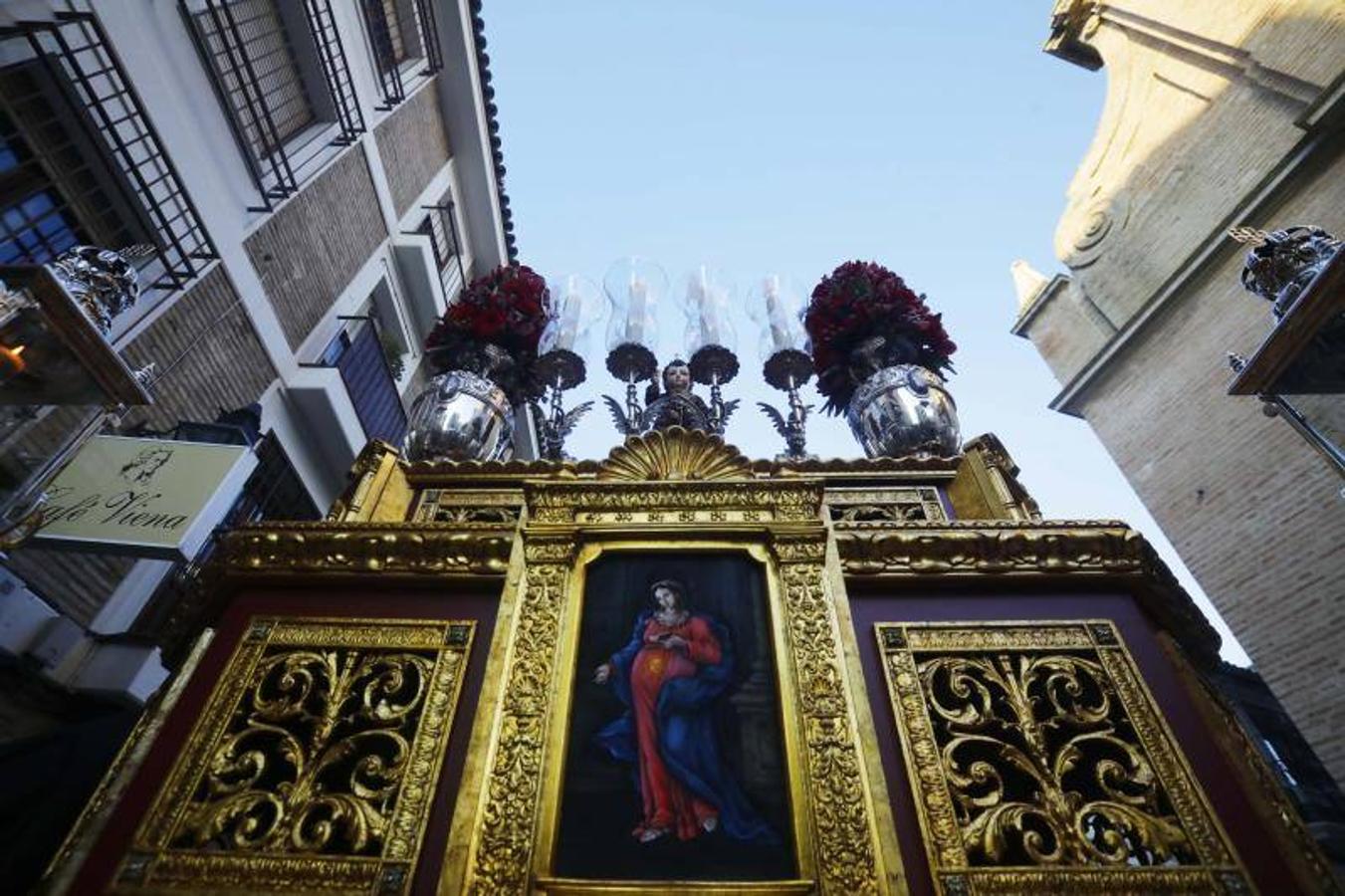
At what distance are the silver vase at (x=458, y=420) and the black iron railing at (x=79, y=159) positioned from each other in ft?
11.6

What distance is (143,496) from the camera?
14.3ft

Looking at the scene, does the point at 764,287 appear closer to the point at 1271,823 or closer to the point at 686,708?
the point at 686,708

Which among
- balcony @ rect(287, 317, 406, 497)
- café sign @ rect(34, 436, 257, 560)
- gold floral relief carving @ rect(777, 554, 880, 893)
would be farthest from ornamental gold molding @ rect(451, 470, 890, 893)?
balcony @ rect(287, 317, 406, 497)

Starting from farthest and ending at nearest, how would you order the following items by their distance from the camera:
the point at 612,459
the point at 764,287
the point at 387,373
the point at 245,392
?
the point at 387,373 < the point at 245,392 < the point at 764,287 < the point at 612,459

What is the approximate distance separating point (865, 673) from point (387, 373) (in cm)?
1016

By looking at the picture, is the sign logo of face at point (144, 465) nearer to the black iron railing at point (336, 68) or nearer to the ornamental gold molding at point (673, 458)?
the ornamental gold molding at point (673, 458)

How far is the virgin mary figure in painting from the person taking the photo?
89.4 inches

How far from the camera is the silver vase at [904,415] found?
4.36m

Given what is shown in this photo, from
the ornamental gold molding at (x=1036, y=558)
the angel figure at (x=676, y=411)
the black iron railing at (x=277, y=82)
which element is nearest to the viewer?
the ornamental gold molding at (x=1036, y=558)

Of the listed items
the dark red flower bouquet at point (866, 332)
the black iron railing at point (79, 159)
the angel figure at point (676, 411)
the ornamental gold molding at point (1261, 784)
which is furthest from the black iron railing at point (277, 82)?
the ornamental gold molding at point (1261, 784)

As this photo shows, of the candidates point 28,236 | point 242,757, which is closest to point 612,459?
point 242,757

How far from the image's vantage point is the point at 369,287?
11.2 m

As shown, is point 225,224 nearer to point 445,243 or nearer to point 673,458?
point 673,458

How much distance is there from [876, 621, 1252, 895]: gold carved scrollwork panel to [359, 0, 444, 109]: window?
12444 mm
